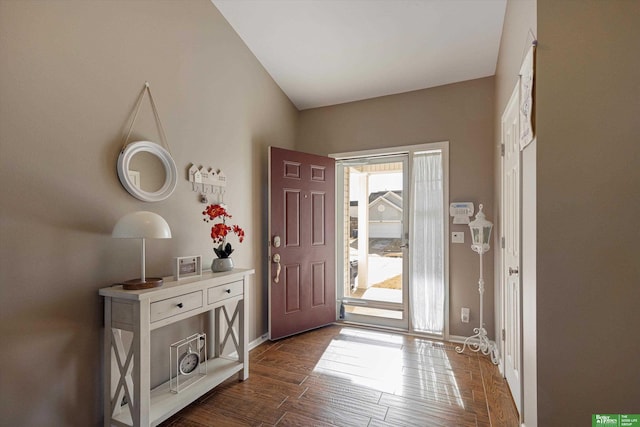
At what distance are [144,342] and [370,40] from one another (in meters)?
2.95

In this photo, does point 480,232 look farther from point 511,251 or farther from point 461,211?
point 511,251

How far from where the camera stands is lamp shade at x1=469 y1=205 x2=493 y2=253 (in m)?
2.72

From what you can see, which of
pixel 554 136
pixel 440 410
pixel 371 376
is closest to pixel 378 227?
pixel 371 376

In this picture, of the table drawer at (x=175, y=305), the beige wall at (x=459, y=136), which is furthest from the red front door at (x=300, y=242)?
the table drawer at (x=175, y=305)

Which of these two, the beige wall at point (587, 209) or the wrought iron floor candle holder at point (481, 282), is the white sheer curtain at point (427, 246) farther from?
the beige wall at point (587, 209)

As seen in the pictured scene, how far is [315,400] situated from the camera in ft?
6.88

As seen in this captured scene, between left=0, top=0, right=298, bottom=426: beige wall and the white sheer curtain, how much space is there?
230 centimetres

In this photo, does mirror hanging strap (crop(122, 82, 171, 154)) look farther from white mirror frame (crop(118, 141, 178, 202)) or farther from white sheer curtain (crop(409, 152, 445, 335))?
white sheer curtain (crop(409, 152, 445, 335))

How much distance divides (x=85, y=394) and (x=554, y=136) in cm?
280

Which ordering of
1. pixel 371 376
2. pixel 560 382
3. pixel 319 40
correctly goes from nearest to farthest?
pixel 560 382 → pixel 371 376 → pixel 319 40

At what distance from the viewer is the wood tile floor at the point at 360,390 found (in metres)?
1.90

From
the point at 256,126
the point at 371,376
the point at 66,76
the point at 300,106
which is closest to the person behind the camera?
the point at 66,76

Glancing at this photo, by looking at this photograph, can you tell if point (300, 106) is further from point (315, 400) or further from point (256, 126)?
point (315, 400)

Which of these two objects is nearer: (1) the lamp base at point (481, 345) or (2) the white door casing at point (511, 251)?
(2) the white door casing at point (511, 251)
